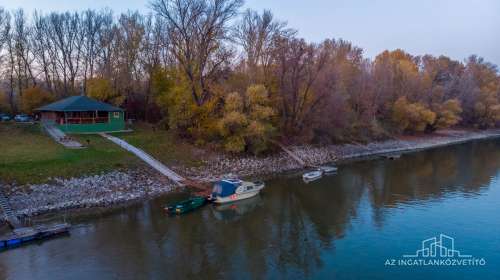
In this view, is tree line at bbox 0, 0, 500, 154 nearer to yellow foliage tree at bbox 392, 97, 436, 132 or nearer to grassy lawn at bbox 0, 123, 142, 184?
yellow foliage tree at bbox 392, 97, 436, 132

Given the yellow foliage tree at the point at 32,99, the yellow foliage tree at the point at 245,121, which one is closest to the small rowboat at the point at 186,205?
the yellow foliage tree at the point at 245,121

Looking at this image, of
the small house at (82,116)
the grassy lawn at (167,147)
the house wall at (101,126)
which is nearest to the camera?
the grassy lawn at (167,147)

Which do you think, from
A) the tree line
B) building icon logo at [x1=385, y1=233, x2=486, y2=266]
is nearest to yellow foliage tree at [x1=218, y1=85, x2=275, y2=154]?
the tree line

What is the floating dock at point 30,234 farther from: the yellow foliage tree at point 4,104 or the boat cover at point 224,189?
the yellow foliage tree at point 4,104

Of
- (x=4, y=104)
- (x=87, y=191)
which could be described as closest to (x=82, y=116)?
(x=87, y=191)

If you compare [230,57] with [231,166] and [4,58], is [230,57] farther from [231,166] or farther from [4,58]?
[4,58]

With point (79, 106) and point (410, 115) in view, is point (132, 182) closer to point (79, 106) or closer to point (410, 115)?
point (79, 106)
